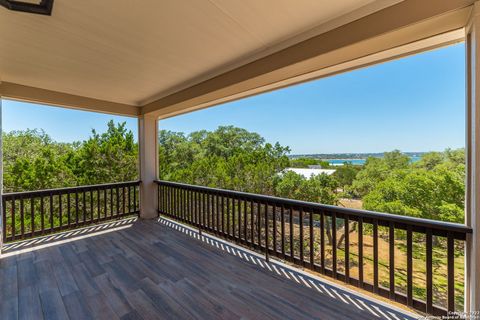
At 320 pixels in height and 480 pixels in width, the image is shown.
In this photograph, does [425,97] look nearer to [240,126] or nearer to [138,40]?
[138,40]

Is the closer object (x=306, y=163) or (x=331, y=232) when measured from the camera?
(x=331, y=232)

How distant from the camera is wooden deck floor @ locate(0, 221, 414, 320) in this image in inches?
70.2

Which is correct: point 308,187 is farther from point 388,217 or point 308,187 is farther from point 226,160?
point 388,217

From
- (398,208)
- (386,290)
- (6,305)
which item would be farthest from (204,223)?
(398,208)

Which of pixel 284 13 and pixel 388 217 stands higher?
pixel 284 13

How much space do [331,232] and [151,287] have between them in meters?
2.09

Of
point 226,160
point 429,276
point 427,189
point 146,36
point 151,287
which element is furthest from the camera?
point 226,160

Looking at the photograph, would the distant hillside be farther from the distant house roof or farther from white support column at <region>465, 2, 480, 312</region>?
white support column at <region>465, 2, 480, 312</region>

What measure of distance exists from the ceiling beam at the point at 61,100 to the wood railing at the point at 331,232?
1829 mm

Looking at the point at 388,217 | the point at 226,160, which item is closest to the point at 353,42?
the point at 388,217

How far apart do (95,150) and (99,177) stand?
127 centimetres

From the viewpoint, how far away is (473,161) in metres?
1.38

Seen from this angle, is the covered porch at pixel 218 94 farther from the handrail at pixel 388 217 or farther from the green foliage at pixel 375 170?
the green foliage at pixel 375 170

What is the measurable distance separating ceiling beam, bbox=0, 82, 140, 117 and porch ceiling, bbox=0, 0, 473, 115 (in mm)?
21
